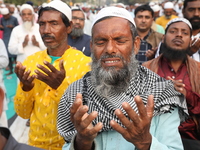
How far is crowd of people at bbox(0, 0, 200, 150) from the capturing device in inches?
46.9

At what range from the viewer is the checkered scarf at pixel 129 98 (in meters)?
1.47

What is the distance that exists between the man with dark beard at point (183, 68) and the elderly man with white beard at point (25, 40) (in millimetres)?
2548

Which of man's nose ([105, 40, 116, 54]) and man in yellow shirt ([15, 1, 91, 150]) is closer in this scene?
man's nose ([105, 40, 116, 54])

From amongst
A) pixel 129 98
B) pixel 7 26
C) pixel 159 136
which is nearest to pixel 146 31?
pixel 129 98

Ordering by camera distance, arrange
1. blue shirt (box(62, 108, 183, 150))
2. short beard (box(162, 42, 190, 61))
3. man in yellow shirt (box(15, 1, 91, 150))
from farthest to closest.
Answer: short beard (box(162, 42, 190, 61))
man in yellow shirt (box(15, 1, 91, 150))
blue shirt (box(62, 108, 183, 150))

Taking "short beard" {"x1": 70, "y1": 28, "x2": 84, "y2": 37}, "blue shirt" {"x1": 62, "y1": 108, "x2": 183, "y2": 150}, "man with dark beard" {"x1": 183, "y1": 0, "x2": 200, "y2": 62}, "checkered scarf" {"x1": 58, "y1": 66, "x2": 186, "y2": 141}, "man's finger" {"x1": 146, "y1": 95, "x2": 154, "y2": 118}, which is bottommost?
"blue shirt" {"x1": 62, "y1": 108, "x2": 183, "y2": 150}

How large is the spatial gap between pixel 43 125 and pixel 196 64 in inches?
67.1

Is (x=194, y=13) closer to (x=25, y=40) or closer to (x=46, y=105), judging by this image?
(x=46, y=105)

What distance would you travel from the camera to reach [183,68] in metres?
2.53

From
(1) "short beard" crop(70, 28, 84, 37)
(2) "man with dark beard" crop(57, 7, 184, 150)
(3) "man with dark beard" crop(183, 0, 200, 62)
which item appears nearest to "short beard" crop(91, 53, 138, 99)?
(2) "man with dark beard" crop(57, 7, 184, 150)

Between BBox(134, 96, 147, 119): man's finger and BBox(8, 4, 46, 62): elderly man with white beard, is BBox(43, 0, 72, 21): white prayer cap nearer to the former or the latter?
BBox(134, 96, 147, 119): man's finger

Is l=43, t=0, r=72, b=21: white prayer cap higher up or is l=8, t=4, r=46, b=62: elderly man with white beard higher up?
l=43, t=0, r=72, b=21: white prayer cap

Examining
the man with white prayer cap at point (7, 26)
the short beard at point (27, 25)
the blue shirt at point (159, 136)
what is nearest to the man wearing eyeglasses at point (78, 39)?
the short beard at point (27, 25)

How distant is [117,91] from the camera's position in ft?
5.30
